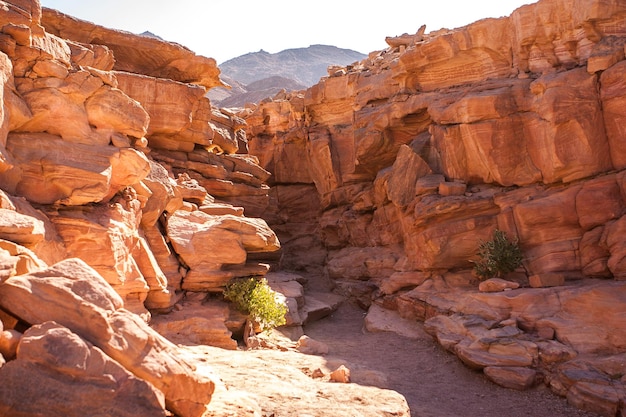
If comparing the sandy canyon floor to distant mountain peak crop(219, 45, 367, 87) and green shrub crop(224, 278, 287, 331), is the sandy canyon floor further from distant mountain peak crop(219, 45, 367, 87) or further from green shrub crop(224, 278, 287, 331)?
distant mountain peak crop(219, 45, 367, 87)

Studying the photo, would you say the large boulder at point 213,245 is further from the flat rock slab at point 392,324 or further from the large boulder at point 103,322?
the large boulder at point 103,322

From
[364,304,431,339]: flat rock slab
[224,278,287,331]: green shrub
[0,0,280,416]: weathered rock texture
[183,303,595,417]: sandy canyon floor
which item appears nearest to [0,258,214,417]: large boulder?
[0,0,280,416]: weathered rock texture

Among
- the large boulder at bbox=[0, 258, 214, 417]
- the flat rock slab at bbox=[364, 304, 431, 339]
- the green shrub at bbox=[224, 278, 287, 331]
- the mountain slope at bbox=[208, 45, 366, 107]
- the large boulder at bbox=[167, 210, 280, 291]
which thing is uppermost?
the mountain slope at bbox=[208, 45, 366, 107]

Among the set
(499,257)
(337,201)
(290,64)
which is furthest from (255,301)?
(290,64)

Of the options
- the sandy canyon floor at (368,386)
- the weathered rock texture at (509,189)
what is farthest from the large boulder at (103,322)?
the weathered rock texture at (509,189)

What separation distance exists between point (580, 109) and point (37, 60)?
22318 millimetres

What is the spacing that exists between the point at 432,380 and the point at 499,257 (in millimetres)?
7399

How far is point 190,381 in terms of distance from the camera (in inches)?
283

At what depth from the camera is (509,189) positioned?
76.0 ft

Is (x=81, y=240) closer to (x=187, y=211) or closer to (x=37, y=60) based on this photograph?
(x=37, y=60)

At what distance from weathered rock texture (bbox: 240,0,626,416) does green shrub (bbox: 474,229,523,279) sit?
71 cm

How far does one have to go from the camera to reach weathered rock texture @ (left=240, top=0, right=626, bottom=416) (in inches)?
635

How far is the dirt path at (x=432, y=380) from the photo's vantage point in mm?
13438

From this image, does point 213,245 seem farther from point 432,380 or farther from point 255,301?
point 432,380
